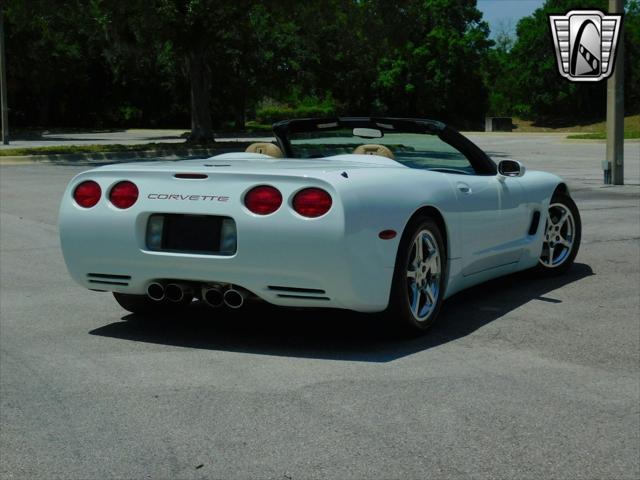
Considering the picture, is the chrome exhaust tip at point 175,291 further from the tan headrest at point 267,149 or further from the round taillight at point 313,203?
the tan headrest at point 267,149

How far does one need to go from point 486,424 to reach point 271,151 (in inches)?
120

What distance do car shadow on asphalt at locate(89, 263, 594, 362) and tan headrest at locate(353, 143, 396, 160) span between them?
3.41 feet

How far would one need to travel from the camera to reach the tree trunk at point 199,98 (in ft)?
107

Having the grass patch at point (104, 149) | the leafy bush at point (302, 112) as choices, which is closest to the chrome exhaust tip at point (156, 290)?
the grass patch at point (104, 149)

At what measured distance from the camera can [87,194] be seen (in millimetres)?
6031

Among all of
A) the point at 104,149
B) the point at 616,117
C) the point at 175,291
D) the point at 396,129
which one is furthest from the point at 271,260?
the point at 104,149

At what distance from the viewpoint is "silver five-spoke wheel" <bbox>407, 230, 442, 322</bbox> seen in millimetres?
5992

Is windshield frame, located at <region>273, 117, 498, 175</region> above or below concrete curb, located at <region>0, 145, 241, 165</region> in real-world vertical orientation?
above

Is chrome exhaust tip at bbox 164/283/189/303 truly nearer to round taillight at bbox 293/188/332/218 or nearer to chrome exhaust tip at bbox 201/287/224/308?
chrome exhaust tip at bbox 201/287/224/308

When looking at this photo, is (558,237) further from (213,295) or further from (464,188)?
(213,295)

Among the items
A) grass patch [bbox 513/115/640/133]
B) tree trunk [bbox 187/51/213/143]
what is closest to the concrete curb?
tree trunk [bbox 187/51/213/143]

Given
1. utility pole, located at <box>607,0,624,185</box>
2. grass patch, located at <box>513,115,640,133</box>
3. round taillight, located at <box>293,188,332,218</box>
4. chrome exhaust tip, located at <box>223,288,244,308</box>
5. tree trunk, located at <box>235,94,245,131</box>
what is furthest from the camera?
grass patch, located at <box>513,115,640,133</box>

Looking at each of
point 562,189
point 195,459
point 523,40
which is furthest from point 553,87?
point 195,459

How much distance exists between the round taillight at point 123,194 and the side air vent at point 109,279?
410 millimetres
